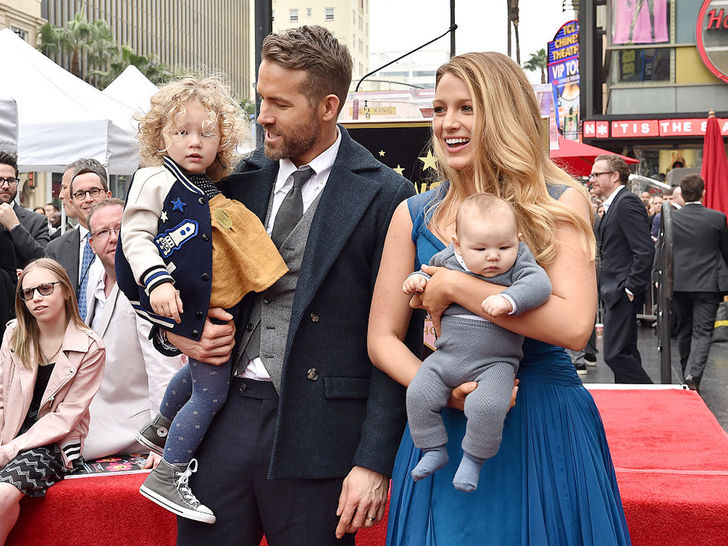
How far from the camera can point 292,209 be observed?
255 centimetres

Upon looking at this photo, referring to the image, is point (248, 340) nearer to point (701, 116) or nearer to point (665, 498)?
point (665, 498)

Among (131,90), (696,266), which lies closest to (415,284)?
(696,266)

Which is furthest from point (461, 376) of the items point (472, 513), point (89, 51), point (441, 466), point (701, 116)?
point (89, 51)

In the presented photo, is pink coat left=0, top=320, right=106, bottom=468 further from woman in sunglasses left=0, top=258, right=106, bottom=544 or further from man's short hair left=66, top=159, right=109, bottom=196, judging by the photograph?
man's short hair left=66, top=159, right=109, bottom=196

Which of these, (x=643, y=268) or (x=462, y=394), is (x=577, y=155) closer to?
(x=643, y=268)

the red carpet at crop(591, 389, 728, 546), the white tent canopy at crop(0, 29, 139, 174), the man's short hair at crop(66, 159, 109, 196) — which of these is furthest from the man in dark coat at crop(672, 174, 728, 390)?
the man's short hair at crop(66, 159, 109, 196)

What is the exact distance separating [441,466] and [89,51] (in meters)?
65.2

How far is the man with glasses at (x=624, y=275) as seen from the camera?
795cm

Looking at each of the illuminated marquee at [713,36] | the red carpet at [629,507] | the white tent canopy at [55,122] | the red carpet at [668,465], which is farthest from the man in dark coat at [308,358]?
the illuminated marquee at [713,36]

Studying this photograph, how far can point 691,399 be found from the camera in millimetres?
5574

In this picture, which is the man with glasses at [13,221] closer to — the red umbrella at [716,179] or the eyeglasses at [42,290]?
the eyeglasses at [42,290]

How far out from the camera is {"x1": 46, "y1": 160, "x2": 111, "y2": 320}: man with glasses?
16.2ft

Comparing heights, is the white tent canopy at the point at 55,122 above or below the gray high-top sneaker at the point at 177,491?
above

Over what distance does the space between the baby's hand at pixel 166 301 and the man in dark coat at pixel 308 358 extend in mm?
111
